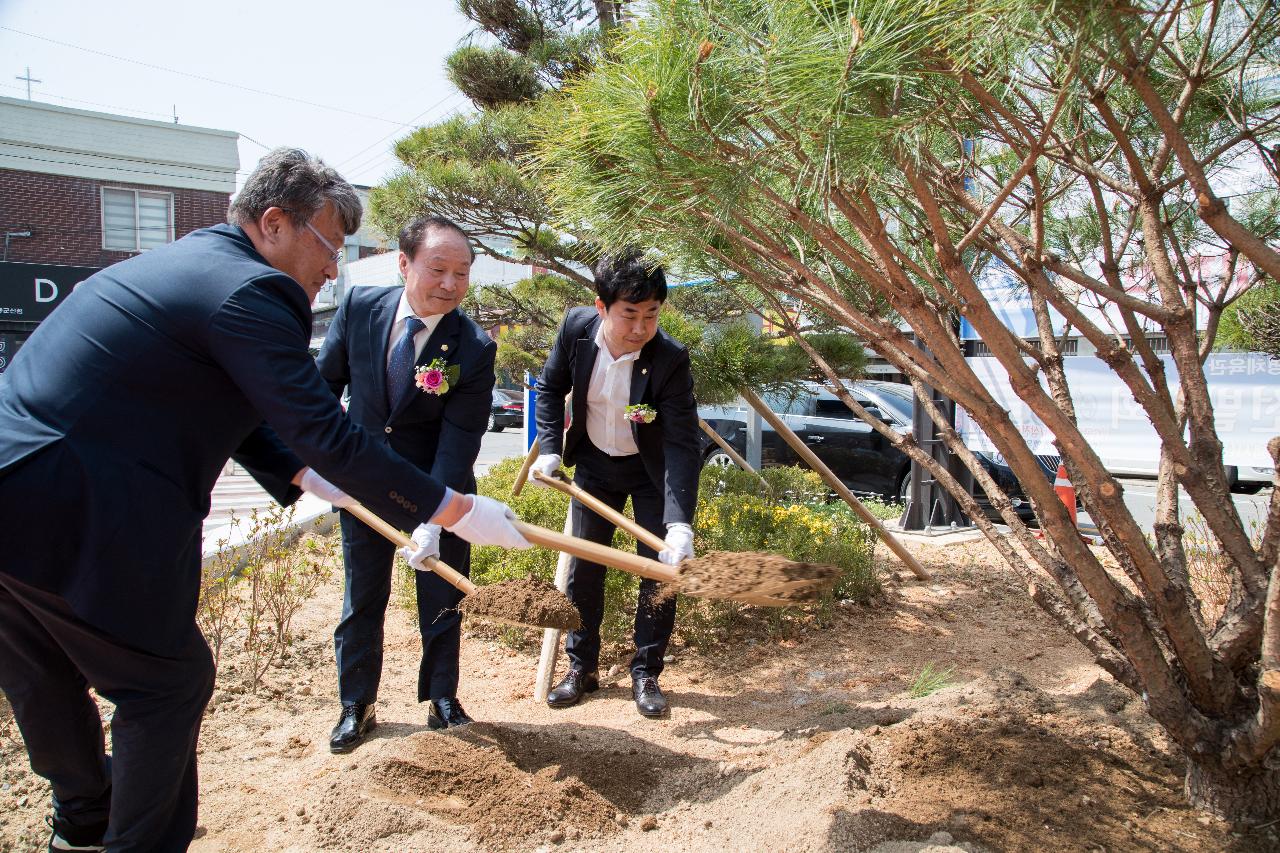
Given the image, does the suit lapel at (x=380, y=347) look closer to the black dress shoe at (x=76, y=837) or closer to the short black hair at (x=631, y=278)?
the short black hair at (x=631, y=278)

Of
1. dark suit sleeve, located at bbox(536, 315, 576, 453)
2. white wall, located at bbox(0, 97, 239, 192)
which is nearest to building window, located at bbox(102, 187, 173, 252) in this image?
white wall, located at bbox(0, 97, 239, 192)

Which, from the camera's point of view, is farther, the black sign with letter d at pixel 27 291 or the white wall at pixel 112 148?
the white wall at pixel 112 148

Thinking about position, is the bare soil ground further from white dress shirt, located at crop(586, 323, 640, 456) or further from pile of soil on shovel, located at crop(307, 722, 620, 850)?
white dress shirt, located at crop(586, 323, 640, 456)

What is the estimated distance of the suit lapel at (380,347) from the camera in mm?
2850

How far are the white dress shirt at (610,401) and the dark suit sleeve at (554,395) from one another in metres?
0.15

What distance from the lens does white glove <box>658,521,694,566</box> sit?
2754mm

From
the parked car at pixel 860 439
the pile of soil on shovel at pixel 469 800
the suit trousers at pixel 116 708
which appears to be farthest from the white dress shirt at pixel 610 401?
the parked car at pixel 860 439

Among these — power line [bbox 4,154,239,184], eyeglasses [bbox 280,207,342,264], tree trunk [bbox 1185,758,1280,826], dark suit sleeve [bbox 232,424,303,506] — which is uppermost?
power line [bbox 4,154,239,184]

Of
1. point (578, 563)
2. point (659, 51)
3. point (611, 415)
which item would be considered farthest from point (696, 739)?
point (659, 51)

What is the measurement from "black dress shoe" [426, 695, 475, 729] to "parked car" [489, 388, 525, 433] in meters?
18.8

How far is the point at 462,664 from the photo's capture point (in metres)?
3.80

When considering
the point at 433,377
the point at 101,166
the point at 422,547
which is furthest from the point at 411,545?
the point at 101,166

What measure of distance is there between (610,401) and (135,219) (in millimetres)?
18988

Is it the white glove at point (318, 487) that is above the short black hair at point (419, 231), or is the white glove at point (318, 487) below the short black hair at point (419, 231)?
below
